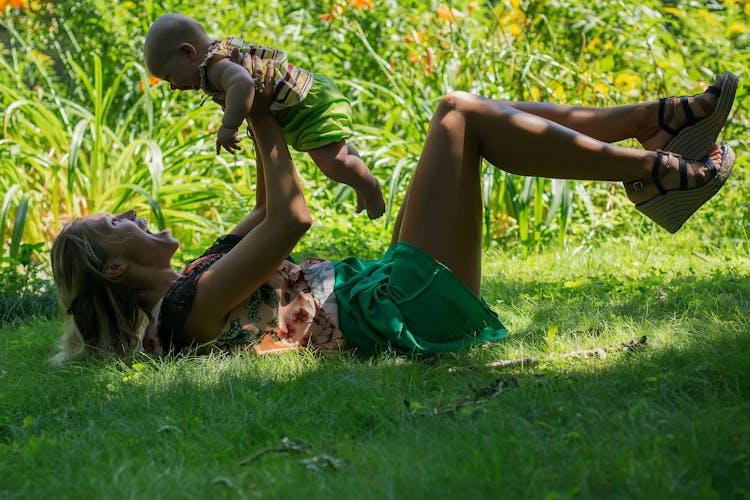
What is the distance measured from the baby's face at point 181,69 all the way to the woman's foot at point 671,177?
4.64 feet

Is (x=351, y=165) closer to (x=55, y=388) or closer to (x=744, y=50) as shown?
(x=55, y=388)

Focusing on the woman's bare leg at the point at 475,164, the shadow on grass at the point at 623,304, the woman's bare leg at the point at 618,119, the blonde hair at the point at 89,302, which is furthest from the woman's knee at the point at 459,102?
the blonde hair at the point at 89,302

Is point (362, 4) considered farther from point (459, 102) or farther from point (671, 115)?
point (671, 115)

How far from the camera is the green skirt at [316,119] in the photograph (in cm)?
287

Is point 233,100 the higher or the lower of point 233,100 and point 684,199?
the higher

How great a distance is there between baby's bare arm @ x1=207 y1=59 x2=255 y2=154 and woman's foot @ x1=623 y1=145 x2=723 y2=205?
120 cm

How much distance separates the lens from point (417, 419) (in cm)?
221

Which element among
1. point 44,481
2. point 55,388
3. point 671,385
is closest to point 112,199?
point 55,388

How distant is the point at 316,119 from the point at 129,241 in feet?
2.42

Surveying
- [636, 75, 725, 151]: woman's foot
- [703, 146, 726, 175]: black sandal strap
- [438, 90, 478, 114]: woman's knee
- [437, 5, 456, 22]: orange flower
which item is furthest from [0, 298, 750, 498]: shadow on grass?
[437, 5, 456, 22]: orange flower

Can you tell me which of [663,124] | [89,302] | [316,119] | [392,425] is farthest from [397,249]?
[89,302]

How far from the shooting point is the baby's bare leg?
9.57 ft

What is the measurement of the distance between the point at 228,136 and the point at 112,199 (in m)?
2.96

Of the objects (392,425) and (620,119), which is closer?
(392,425)
